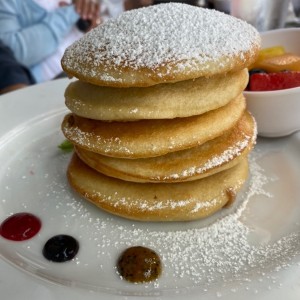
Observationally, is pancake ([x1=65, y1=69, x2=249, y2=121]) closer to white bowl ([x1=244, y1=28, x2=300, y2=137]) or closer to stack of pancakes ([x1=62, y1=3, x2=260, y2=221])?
stack of pancakes ([x1=62, y1=3, x2=260, y2=221])

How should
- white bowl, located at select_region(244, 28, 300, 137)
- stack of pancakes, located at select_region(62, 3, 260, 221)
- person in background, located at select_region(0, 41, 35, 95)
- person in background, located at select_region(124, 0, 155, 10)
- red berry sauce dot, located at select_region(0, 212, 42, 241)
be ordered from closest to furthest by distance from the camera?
stack of pancakes, located at select_region(62, 3, 260, 221), red berry sauce dot, located at select_region(0, 212, 42, 241), white bowl, located at select_region(244, 28, 300, 137), person in background, located at select_region(0, 41, 35, 95), person in background, located at select_region(124, 0, 155, 10)

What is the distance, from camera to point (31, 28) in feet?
10.6

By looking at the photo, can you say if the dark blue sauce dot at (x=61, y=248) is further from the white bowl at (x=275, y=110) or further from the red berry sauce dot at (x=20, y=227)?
the white bowl at (x=275, y=110)

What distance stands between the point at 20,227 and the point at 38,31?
2.38 meters

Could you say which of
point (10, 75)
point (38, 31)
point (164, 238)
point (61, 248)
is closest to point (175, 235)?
point (164, 238)

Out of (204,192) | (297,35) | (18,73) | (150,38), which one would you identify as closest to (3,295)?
(204,192)

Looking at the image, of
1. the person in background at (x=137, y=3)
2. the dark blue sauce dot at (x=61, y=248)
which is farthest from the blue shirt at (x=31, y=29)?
the dark blue sauce dot at (x=61, y=248)

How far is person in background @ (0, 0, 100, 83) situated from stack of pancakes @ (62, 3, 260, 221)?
2051mm

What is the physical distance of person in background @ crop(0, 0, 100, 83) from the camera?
3119mm

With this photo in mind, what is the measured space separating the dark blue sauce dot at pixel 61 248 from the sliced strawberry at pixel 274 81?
33.5 inches

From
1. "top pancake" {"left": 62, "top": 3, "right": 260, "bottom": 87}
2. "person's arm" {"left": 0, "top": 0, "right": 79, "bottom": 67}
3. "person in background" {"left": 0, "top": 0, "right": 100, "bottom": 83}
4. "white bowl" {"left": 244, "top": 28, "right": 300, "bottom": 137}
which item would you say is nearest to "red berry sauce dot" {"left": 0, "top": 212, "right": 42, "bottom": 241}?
"top pancake" {"left": 62, "top": 3, "right": 260, "bottom": 87}

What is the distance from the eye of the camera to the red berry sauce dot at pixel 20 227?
116cm

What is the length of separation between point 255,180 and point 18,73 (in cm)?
182

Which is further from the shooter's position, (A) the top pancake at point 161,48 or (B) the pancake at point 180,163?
(B) the pancake at point 180,163
